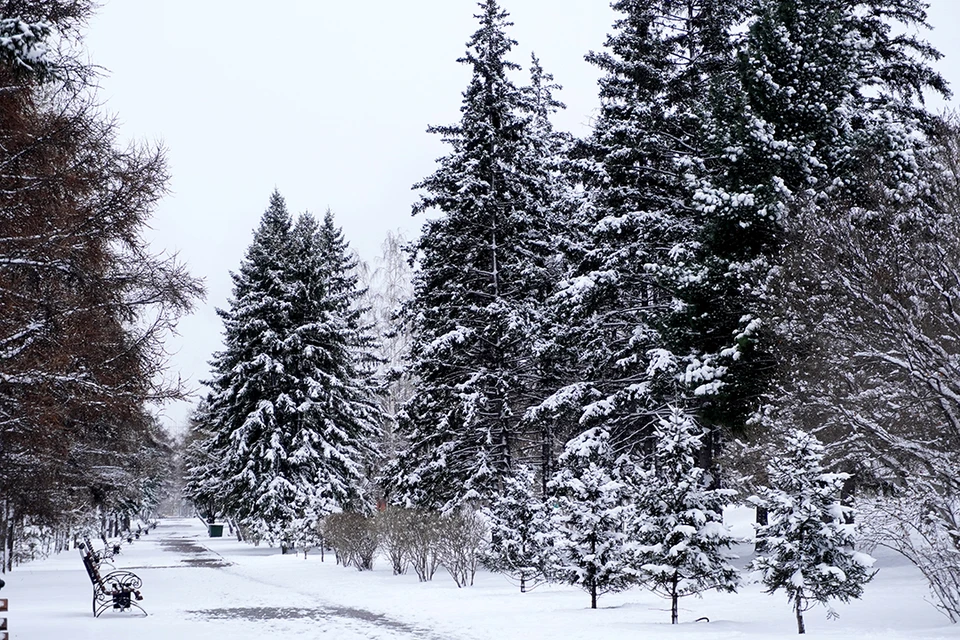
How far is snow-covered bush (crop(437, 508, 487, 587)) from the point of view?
66.8ft

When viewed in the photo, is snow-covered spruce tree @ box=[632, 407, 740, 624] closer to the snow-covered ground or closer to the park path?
the snow-covered ground

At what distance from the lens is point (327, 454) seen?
3706 cm

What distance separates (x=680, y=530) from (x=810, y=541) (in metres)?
2.02

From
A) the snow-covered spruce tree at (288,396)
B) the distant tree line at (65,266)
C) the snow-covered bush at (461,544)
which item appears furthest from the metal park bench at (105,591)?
the snow-covered spruce tree at (288,396)

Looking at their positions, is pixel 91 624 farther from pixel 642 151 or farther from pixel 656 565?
pixel 642 151

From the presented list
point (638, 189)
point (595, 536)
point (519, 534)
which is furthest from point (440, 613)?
point (638, 189)

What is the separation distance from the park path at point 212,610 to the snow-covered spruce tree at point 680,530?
3.37m

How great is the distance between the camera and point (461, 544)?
66.6 ft

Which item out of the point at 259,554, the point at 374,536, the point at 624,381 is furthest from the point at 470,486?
the point at 259,554

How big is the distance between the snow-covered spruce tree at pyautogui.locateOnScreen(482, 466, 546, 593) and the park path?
13.3ft

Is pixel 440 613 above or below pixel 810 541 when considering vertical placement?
below

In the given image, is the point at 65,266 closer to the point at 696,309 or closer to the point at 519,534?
the point at 519,534

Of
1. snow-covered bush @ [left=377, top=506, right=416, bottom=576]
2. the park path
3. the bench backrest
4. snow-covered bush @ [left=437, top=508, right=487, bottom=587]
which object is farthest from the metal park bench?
snow-covered bush @ [left=377, top=506, right=416, bottom=576]

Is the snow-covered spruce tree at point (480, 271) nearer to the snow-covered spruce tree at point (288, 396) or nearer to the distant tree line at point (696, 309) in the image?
the distant tree line at point (696, 309)
